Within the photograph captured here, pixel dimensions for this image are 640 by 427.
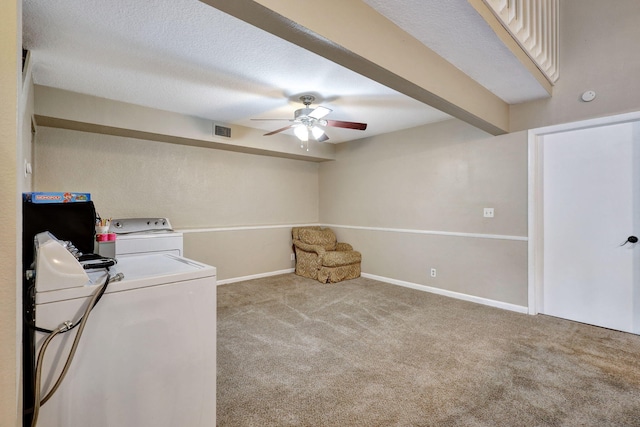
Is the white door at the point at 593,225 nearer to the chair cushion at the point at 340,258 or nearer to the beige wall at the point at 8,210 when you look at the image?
the chair cushion at the point at 340,258

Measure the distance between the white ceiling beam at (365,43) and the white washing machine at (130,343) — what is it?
3.88ft

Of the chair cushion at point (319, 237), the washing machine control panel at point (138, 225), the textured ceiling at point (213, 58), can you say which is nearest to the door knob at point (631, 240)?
the textured ceiling at point (213, 58)

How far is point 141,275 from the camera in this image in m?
1.23

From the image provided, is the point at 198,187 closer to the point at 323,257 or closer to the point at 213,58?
the point at 323,257

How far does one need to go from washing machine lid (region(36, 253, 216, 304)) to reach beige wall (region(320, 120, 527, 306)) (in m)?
3.48

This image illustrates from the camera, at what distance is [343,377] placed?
2.13 metres

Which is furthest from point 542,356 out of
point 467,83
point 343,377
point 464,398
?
point 467,83

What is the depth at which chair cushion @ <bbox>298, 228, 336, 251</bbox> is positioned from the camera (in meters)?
5.11

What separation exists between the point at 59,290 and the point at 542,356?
3.20 m

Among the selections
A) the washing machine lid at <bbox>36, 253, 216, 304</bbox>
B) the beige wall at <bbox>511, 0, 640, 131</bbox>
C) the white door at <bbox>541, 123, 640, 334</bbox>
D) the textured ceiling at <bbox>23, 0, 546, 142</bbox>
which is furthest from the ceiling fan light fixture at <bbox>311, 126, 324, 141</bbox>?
the white door at <bbox>541, 123, 640, 334</bbox>

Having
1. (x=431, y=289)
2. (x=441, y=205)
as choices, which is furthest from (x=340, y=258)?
(x=441, y=205)

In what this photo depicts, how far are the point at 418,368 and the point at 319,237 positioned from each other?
10.2 ft

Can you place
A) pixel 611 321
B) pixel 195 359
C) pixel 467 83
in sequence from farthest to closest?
pixel 611 321 < pixel 467 83 < pixel 195 359

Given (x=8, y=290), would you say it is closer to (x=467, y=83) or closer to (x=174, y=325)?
(x=174, y=325)
